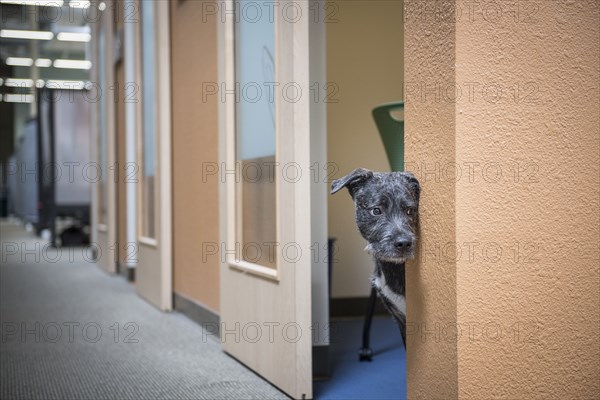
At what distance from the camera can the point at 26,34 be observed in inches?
455

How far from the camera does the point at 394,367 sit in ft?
8.24

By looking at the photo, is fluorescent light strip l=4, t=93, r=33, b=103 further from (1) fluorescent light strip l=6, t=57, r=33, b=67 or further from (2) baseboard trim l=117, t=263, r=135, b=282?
(2) baseboard trim l=117, t=263, r=135, b=282

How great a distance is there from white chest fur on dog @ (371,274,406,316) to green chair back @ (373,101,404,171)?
2.05 feet

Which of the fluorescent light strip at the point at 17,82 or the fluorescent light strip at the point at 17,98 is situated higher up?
the fluorescent light strip at the point at 17,82

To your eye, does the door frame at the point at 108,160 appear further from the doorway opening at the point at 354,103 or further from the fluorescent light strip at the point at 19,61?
the fluorescent light strip at the point at 19,61

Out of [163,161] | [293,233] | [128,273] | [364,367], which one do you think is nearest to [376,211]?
[293,233]

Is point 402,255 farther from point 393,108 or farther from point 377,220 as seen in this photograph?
point 393,108

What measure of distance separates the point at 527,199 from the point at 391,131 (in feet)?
3.44

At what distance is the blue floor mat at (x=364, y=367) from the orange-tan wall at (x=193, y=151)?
0.66 meters

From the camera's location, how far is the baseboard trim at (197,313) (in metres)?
3.12

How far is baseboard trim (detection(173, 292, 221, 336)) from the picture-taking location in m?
3.12

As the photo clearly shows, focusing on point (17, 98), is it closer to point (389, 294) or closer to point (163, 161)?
point (163, 161)

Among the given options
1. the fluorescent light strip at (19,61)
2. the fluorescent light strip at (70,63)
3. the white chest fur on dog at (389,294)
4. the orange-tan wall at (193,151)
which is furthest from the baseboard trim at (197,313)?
the fluorescent light strip at (19,61)

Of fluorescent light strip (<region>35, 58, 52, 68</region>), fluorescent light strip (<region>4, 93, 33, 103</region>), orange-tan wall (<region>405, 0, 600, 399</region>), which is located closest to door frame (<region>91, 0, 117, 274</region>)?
orange-tan wall (<region>405, 0, 600, 399</region>)
